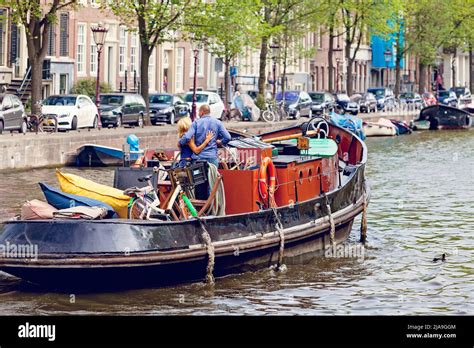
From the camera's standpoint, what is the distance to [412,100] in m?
84.8

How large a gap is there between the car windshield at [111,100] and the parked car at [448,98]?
37.6 metres

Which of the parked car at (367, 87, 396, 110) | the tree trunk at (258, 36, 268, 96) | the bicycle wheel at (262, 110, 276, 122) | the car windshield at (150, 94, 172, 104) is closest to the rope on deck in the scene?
the car windshield at (150, 94, 172, 104)

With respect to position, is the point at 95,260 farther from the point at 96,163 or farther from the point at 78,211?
the point at 96,163

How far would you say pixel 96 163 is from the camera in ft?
129

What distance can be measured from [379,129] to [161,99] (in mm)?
10498

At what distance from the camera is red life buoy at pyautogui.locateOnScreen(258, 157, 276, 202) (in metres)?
19.5

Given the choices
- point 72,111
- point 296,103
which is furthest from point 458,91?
point 72,111

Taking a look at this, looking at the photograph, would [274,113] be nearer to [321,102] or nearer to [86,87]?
[86,87]

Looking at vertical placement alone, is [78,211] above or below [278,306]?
above

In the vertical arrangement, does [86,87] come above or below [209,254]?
above

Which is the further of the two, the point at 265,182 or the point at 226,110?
the point at 226,110

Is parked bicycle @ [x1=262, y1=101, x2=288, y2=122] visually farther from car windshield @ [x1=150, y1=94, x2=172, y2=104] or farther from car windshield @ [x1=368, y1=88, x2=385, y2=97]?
car windshield @ [x1=368, y1=88, x2=385, y2=97]
